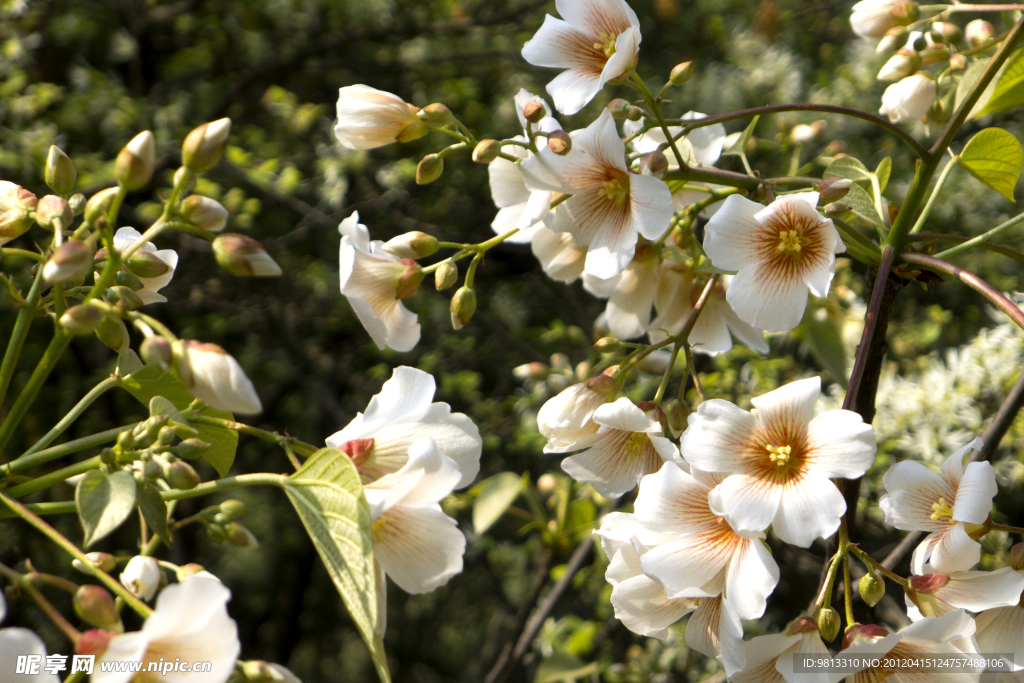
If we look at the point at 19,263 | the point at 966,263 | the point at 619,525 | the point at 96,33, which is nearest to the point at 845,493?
the point at 619,525

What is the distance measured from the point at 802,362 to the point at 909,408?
0.65 metres

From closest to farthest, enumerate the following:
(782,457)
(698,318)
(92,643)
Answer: (92,643)
(782,457)
(698,318)

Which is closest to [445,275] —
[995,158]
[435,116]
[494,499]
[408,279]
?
[408,279]

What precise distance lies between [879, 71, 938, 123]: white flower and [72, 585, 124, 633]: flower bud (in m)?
1.08

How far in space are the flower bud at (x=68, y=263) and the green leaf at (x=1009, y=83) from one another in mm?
872

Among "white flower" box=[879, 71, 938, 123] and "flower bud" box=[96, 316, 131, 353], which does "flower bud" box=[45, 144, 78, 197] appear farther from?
"white flower" box=[879, 71, 938, 123]

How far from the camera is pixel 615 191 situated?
0.79m

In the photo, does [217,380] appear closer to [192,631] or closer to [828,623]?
[192,631]

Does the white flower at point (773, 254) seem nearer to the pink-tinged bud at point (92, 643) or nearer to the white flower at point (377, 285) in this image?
the white flower at point (377, 285)

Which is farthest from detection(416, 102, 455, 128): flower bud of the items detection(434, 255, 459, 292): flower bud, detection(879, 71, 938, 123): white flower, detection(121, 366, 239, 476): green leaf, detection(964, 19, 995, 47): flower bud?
detection(964, 19, 995, 47): flower bud

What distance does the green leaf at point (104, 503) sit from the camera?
549 mm

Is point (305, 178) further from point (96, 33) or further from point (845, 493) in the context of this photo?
point (845, 493)

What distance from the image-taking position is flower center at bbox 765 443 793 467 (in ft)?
2.20

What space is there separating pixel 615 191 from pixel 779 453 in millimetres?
305
